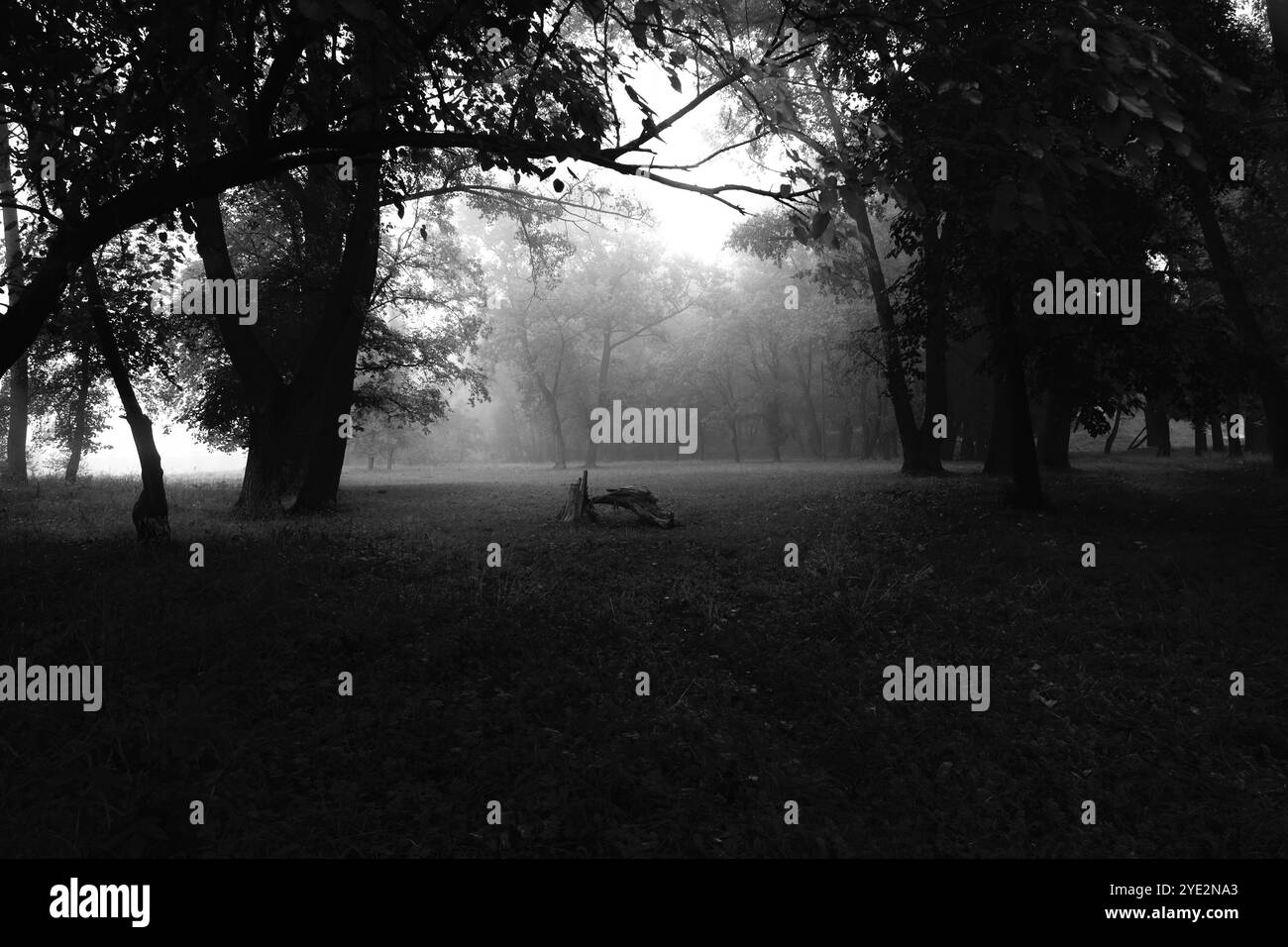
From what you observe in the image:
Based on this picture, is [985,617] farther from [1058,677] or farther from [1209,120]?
[1209,120]

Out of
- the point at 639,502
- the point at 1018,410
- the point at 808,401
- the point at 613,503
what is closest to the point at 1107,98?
the point at 639,502

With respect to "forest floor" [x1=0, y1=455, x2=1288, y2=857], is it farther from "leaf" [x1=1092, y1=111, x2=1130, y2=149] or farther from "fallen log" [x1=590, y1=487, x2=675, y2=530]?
"leaf" [x1=1092, y1=111, x2=1130, y2=149]

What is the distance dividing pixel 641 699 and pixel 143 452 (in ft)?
30.2

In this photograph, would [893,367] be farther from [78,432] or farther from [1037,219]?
[78,432]

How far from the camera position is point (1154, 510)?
14781 mm

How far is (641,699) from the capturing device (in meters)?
6.74

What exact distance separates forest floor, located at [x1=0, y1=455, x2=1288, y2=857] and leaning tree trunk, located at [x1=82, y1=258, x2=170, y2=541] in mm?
540

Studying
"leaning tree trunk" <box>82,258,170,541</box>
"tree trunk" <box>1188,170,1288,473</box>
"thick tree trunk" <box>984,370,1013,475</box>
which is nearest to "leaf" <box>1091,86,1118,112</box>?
"leaning tree trunk" <box>82,258,170,541</box>

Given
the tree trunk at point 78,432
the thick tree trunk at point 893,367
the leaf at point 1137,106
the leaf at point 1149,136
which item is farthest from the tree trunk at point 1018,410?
the tree trunk at point 78,432

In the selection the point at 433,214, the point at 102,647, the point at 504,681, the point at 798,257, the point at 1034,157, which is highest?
the point at 798,257

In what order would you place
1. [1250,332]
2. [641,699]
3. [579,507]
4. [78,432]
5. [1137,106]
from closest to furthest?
1. [1137,106]
2. [641,699]
3. [579,507]
4. [1250,332]
5. [78,432]

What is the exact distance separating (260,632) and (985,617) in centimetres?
882

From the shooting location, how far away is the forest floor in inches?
198

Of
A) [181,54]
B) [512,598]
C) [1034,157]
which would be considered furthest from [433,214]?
[1034,157]
